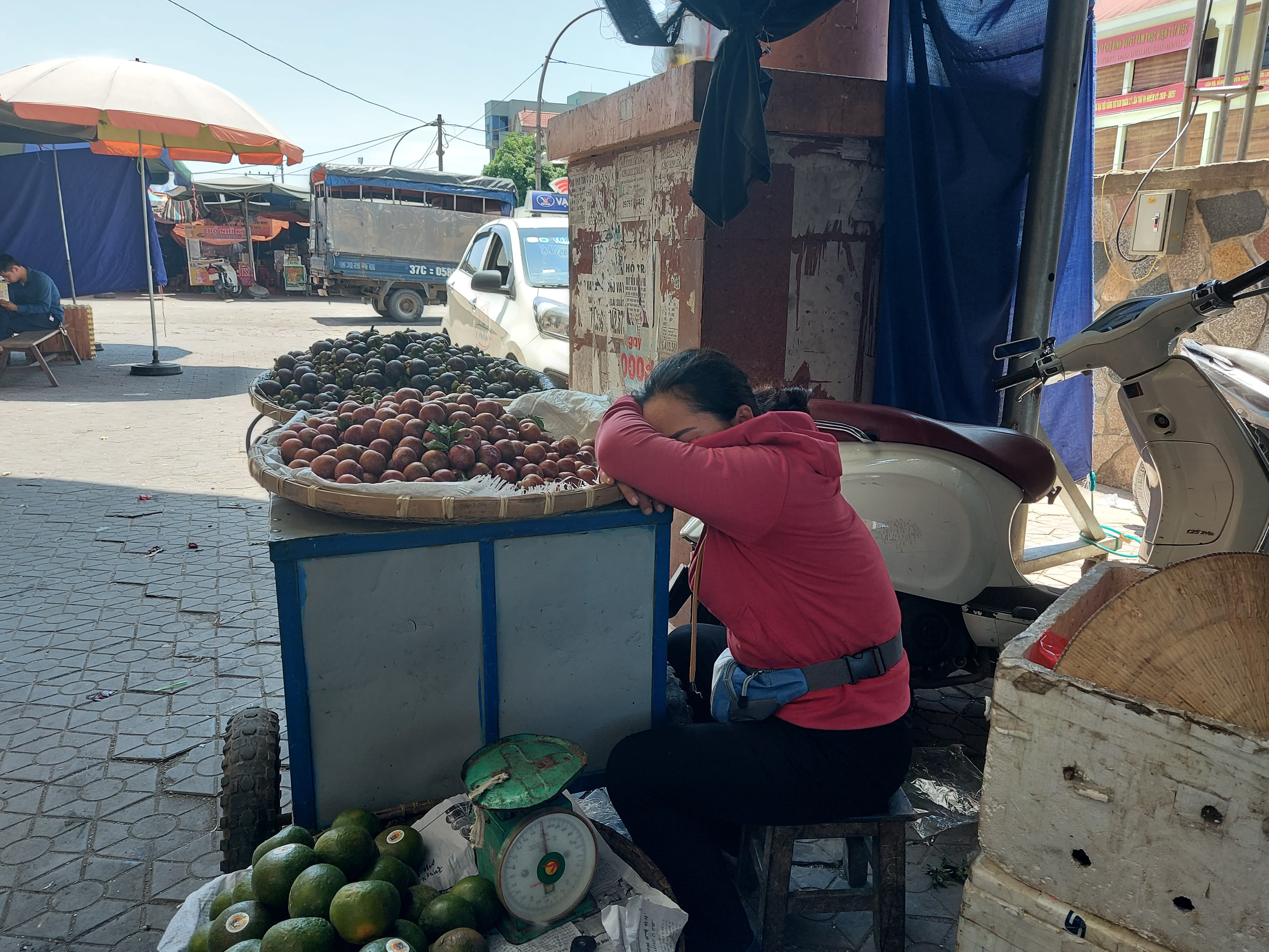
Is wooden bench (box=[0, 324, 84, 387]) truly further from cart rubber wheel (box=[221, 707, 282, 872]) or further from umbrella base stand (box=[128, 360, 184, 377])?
cart rubber wheel (box=[221, 707, 282, 872])

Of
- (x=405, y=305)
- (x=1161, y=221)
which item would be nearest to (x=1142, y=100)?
(x=1161, y=221)

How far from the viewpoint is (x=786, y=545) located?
1983mm

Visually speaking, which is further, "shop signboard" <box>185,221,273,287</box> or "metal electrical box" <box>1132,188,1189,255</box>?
"shop signboard" <box>185,221,273,287</box>

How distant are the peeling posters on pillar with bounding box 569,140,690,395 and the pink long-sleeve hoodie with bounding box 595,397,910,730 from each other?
1.51m

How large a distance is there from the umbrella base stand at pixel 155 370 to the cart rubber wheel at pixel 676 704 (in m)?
10.6

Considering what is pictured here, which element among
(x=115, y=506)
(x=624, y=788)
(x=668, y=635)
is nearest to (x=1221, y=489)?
(x=668, y=635)

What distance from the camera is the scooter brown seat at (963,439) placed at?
113 inches

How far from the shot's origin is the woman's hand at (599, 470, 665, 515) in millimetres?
2109

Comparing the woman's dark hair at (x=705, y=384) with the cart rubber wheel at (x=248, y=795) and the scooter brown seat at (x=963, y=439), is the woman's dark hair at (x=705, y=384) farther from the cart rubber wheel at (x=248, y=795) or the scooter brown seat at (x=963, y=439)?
the cart rubber wheel at (x=248, y=795)

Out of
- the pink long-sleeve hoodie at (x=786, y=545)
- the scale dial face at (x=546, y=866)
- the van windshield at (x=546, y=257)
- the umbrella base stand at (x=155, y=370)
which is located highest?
the van windshield at (x=546, y=257)

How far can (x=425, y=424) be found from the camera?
2357mm

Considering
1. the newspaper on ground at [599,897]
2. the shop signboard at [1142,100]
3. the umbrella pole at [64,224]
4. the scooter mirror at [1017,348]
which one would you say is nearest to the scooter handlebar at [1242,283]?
the scooter mirror at [1017,348]

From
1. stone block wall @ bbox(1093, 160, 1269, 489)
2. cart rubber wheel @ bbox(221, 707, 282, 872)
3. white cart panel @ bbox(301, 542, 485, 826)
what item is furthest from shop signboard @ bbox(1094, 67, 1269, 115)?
cart rubber wheel @ bbox(221, 707, 282, 872)

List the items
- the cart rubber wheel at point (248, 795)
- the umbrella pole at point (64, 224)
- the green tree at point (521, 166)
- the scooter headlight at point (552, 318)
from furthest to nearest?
1. the green tree at point (521, 166)
2. the umbrella pole at point (64, 224)
3. the scooter headlight at point (552, 318)
4. the cart rubber wheel at point (248, 795)
